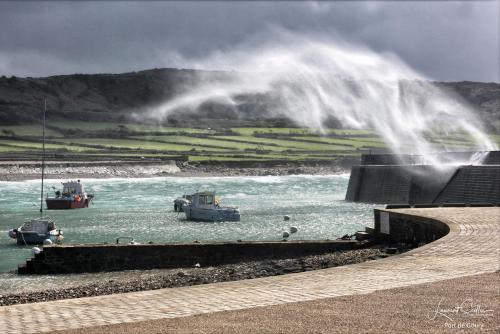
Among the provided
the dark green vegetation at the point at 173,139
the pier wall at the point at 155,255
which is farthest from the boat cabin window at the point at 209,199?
the dark green vegetation at the point at 173,139

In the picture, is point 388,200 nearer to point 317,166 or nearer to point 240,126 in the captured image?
point 317,166

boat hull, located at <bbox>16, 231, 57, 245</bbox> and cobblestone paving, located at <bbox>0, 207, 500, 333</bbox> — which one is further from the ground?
cobblestone paving, located at <bbox>0, 207, 500, 333</bbox>

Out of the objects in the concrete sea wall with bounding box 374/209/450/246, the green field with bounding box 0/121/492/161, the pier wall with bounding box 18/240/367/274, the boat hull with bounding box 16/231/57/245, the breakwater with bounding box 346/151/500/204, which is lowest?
the boat hull with bounding box 16/231/57/245

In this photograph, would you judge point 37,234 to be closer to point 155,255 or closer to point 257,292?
point 155,255

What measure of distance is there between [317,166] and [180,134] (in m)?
38.3

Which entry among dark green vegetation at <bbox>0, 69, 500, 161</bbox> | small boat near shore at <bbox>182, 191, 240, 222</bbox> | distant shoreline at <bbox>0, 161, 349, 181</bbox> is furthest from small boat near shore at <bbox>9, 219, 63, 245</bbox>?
dark green vegetation at <bbox>0, 69, 500, 161</bbox>

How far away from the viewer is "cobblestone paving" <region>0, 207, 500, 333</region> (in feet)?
41.3

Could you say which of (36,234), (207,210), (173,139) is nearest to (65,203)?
(207,210)

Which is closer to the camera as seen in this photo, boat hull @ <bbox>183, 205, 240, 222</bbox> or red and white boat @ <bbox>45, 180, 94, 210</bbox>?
boat hull @ <bbox>183, 205, 240, 222</bbox>

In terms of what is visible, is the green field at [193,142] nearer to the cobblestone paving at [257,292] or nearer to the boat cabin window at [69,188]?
the boat cabin window at [69,188]

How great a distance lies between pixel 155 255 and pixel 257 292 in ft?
50.1

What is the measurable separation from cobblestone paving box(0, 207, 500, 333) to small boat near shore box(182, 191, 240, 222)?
32016mm

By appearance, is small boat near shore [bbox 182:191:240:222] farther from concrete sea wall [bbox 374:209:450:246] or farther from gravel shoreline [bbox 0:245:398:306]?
gravel shoreline [bbox 0:245:398:306]

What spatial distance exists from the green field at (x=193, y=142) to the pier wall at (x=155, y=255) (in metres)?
82.4
